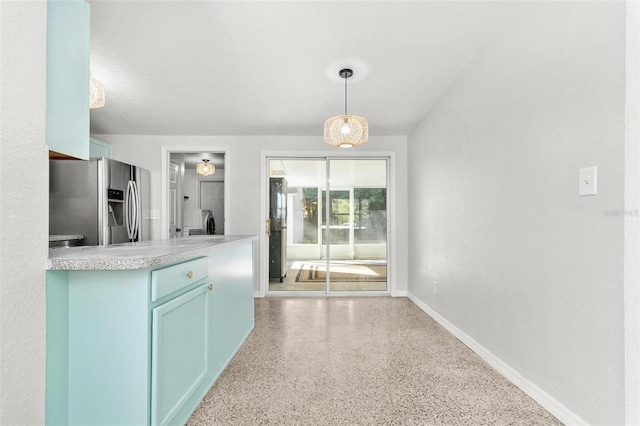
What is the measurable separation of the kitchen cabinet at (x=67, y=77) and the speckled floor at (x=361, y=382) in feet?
4.74

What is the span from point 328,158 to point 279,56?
2.12 meters

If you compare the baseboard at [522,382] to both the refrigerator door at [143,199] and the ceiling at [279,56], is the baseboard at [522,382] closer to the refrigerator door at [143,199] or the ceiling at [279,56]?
the ceiling at [279,56]

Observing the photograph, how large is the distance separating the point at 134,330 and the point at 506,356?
2.20 m

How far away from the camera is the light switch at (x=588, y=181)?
4.89 ft

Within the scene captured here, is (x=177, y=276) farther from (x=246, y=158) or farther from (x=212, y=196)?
(x=212, y=196)

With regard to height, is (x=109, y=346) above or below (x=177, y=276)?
below

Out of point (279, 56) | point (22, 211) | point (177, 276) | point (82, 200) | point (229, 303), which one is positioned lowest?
point (229, 303)

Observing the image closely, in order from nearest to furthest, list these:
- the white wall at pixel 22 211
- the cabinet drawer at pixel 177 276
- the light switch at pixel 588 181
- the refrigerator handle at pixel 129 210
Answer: the white wall at pixel 22 211
the cabinet drawer at pixel 177 276
the light switch at pixel 588 181
the refrigerator handle at pixel 129 210

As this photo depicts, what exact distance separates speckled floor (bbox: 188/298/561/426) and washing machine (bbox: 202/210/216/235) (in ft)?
13.2

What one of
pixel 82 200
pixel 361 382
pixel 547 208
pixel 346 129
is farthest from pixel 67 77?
pixel 82 200

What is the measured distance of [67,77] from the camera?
51.1 inches

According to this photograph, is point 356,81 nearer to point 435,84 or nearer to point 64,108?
point 435,84

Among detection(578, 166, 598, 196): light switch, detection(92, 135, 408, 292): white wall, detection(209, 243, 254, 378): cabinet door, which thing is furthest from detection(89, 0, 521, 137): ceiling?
detection(209, 243, 254, 378): cabinet door

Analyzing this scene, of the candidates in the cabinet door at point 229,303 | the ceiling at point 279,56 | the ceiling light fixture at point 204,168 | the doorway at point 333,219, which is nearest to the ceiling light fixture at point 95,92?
the ceiling at point 279,56
